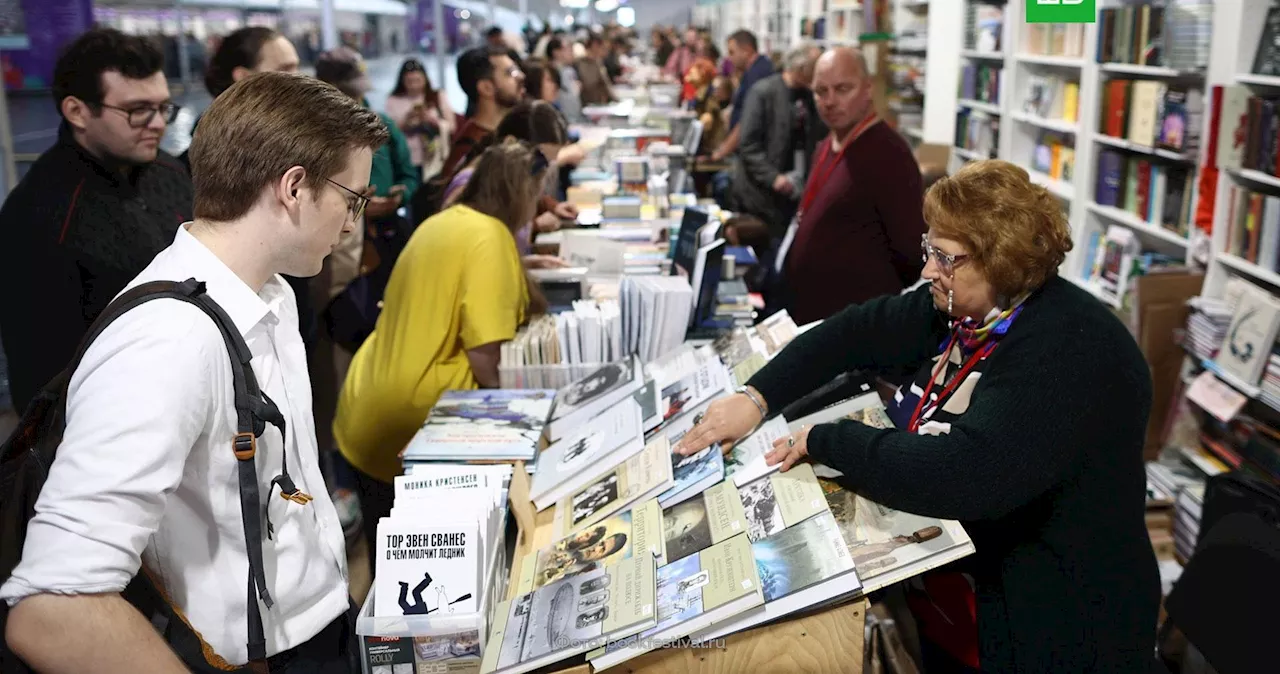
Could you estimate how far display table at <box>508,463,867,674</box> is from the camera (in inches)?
54.0

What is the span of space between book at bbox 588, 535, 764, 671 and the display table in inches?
2.2

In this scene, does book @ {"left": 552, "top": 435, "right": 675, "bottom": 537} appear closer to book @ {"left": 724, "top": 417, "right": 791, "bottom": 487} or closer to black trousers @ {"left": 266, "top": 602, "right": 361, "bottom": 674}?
book @ {"left": 724, "top": 417, "right": 791, "bottom": 487}

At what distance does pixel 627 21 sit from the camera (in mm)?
34000

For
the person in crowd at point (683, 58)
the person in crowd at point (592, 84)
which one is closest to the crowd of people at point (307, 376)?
the person in crowd at point (592, 84)

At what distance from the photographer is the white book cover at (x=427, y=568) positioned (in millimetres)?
1396

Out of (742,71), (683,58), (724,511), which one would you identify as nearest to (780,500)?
(724,511)

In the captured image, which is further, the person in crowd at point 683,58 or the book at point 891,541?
the person in crowd at point 683,58

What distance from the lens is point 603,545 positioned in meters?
1.63

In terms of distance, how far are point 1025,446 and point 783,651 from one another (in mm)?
490

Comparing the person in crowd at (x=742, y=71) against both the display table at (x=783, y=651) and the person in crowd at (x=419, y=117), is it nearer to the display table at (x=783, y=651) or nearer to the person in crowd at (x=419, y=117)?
the person in crowd at (x=419, y=117)

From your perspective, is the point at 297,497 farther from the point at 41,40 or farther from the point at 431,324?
the point at 41,40

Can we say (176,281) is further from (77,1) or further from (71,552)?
(77,1)

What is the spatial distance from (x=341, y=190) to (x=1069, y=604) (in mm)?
1304

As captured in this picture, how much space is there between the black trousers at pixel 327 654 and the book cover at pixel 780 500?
→ 1.98 feet
